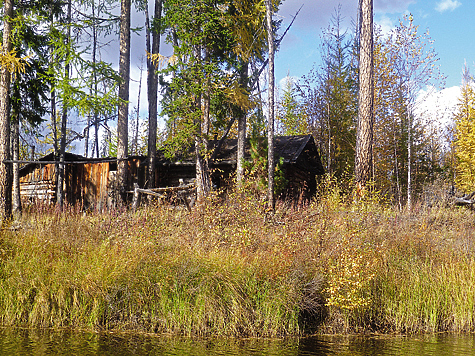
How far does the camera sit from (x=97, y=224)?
29.7 ft

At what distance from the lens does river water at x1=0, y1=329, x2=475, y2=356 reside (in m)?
5.41

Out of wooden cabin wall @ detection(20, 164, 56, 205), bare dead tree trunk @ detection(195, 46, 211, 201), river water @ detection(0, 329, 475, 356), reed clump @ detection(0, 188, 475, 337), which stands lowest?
river water @ detection(0, 329, 475, 356)

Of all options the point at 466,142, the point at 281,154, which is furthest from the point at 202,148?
the point at 466,142

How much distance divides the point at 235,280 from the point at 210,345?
1145mm

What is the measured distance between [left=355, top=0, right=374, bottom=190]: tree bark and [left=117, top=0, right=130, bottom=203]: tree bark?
9.50 meters

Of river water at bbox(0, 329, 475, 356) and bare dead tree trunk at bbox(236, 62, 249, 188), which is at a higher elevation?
bare dead tree trunk at bbox(236, 62, 249, 188)

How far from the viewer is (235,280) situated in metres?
6.68

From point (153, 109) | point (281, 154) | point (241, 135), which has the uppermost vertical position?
point (153, 109)

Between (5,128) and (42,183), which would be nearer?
(5,128)

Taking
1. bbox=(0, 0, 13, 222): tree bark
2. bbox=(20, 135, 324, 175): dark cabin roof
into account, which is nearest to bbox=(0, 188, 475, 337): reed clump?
bbox=(0, 0, 13, 222): tree bark

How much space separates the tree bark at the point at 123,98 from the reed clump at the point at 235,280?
888 cm

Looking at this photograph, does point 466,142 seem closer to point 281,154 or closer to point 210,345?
point 281,154

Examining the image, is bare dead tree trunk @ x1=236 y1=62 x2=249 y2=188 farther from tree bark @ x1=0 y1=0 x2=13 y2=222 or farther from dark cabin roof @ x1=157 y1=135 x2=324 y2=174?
tree bark @ x1=0 y1=0 x2=13 y2=222

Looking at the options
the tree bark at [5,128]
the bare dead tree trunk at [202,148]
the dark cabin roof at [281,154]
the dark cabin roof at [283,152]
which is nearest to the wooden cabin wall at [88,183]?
the dark cabin roof at [281,154]
